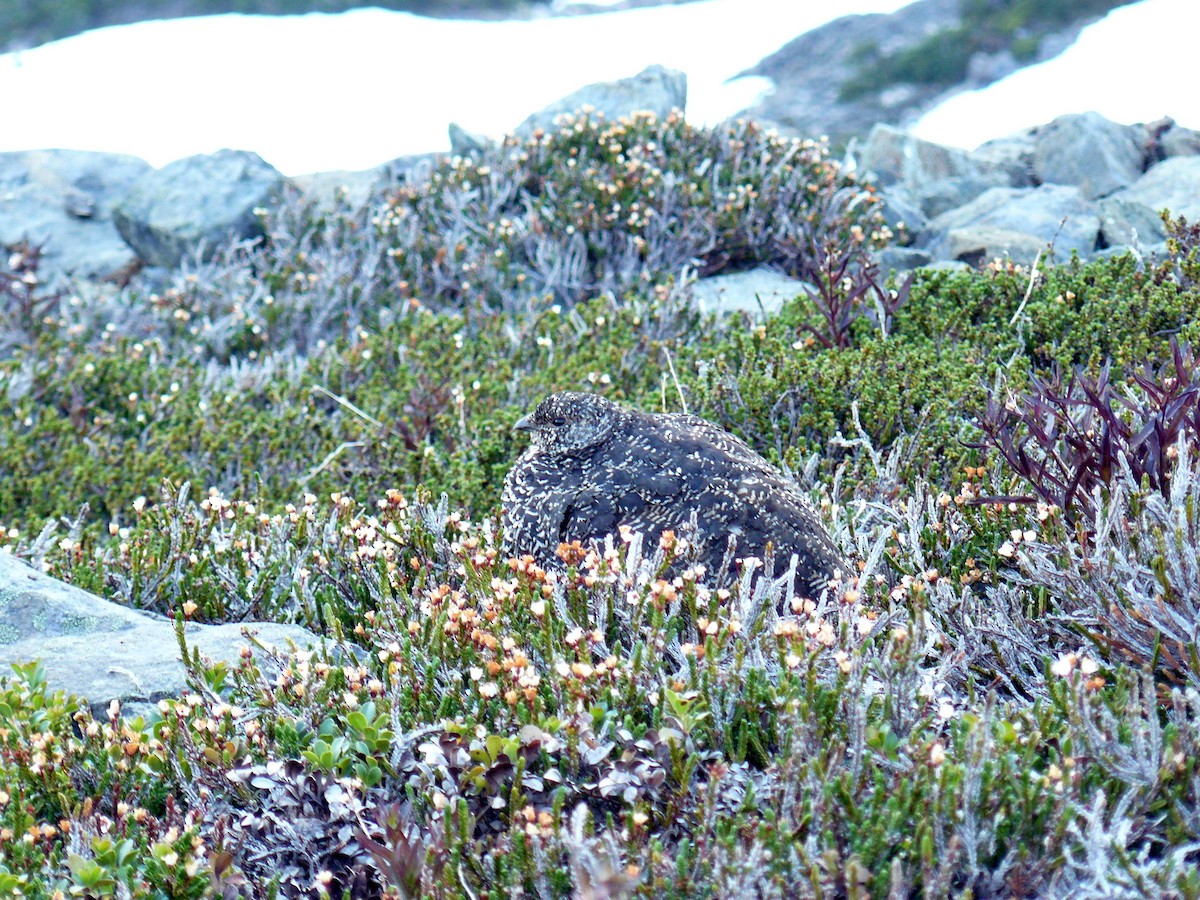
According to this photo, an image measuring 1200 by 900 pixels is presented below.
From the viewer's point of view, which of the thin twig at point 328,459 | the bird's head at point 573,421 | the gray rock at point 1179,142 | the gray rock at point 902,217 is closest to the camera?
the bird's head at point 573,421

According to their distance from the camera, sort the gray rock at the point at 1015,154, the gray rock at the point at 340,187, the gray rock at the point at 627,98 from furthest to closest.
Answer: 1. the gray rock at the point at 627,98
2. the gray rock at the point at 1015,154
3. the gray rock at the point at 340,187

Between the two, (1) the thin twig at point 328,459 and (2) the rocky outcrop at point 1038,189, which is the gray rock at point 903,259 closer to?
(2) the rocky outcrop at point 1038,189

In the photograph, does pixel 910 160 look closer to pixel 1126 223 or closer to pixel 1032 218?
pixel 1032 218

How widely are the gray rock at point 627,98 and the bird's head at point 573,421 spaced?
24.7 feet

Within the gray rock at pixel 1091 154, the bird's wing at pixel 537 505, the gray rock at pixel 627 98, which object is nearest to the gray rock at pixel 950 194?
the gray rock at pixel 1091 154

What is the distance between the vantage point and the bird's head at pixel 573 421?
13.6 feet

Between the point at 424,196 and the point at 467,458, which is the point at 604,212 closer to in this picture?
the point at 424,196

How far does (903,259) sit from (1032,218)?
4.25ft

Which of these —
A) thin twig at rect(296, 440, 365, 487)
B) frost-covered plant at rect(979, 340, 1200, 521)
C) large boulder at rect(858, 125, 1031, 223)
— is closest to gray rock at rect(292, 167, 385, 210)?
large boulder at rect(858, 125, 1031, 223)

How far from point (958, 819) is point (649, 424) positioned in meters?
1.96

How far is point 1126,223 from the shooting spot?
788 centimetres

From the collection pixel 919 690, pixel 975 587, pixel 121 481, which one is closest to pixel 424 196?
pixel 121 481

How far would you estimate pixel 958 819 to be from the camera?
243 centimetres

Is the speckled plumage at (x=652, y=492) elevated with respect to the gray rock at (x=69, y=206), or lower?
lower
